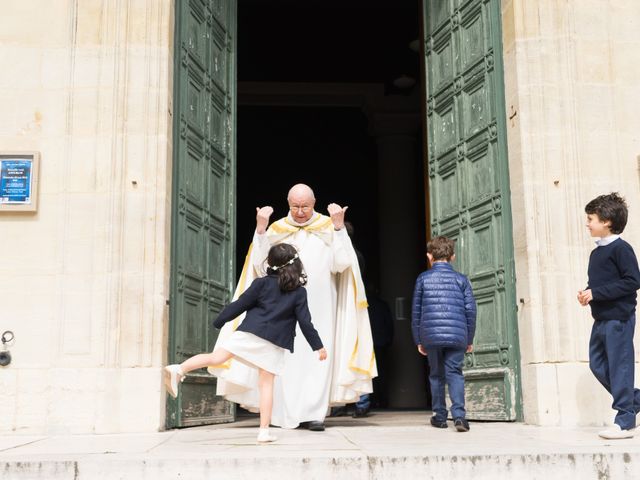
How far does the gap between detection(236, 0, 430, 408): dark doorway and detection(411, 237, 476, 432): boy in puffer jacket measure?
682 centimetres

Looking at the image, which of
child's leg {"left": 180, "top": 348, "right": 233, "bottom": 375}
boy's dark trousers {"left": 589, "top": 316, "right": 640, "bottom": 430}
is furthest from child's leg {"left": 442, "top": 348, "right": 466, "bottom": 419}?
child's leg {"left": 180, "top": 348, "right": 233, "bottom": 375}

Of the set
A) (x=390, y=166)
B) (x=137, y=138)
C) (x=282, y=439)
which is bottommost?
(x=282, y=439)

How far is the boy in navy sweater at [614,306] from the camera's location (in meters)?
6.05

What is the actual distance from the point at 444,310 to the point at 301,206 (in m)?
1.49

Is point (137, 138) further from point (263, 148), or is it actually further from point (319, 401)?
point (263, 148)

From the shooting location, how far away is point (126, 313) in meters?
7.35

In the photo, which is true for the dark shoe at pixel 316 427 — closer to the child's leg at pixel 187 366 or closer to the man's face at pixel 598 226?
the child's leg at pixel 187 366

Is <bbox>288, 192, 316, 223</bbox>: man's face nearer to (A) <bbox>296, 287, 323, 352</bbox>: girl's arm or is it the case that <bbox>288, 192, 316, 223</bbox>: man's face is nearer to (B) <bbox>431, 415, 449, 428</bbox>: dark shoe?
(A) <bbox>296, 287, 323, 352</bbox>: girl's arm

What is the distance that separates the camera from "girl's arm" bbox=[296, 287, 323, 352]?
6160 millimetres

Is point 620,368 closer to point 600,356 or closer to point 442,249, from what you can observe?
point 600,356

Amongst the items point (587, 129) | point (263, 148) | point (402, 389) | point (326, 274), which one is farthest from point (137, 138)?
point (263, 148)

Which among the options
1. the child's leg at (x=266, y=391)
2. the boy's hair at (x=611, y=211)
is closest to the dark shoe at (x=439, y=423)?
the child's leg at (x=266, y=391)

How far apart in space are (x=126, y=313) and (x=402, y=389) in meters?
7.87

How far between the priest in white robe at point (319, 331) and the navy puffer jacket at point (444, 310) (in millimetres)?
589
